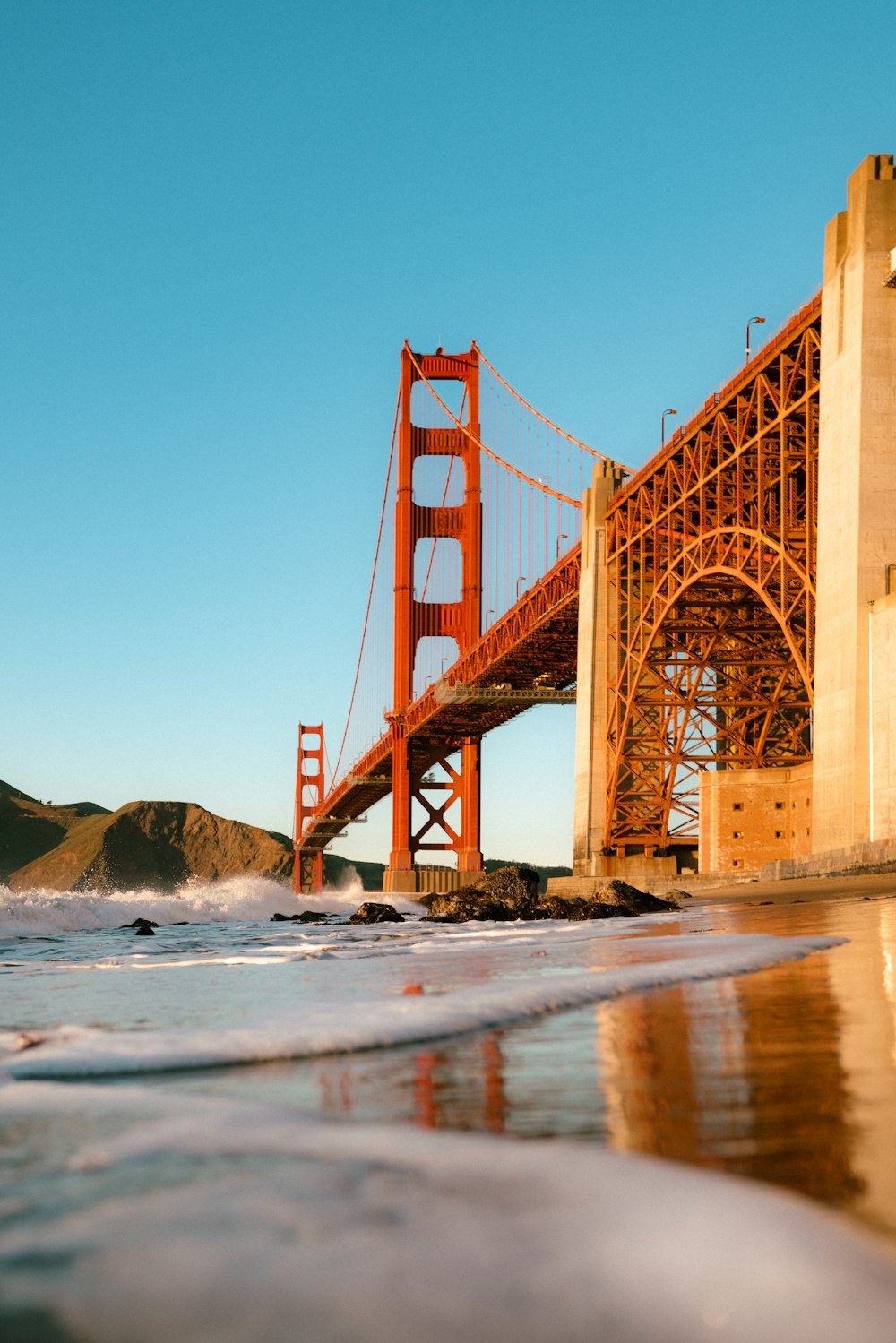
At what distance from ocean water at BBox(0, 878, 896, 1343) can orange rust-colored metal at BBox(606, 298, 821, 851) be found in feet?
67.8

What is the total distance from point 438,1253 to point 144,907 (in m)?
32.6

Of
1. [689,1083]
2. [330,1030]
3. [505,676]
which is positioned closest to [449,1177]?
[689,1083]

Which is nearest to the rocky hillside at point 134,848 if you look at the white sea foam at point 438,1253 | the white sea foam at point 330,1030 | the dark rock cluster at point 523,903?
the dark rock cluster at point 523,903

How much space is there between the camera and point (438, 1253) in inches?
47.2

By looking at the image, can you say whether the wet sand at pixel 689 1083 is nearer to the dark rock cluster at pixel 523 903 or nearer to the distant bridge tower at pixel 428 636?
the dark rock cluster at pixel 523 903

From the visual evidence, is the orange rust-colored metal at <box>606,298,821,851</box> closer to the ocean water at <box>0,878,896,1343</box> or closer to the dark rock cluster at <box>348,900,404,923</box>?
the dark rock cluster at <box>348,900,404,923</box>

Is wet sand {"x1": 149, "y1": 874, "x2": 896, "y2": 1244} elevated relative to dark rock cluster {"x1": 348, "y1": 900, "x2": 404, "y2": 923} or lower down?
elevated

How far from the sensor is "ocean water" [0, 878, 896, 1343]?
107 centimetres

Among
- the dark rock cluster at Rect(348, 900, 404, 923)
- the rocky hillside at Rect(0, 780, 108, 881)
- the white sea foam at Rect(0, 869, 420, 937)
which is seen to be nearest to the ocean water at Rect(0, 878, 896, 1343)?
the dark rock cluster at Rect(348, 900, 404, 923)

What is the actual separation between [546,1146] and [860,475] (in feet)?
59.7

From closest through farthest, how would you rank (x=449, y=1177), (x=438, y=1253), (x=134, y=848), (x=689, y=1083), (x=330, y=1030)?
(x=438, y=1253) < (x=449, y=1177) < (x=689, y=1083) < (x=330, y=1030) < (x=134, y=848)

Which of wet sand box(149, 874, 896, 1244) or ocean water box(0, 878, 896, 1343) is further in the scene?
wet sand box(149, 874, 896, 1244)

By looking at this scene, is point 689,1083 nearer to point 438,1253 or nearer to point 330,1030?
point 438,1253

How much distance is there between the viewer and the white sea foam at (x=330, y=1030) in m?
2.73
